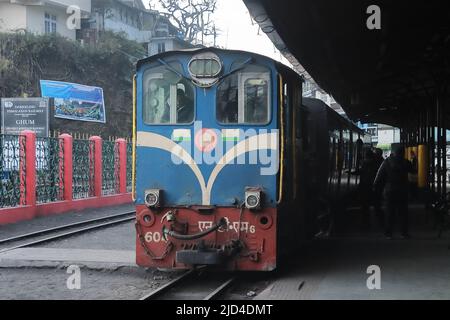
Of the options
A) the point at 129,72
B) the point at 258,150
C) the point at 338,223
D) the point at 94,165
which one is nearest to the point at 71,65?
the point at 129,72

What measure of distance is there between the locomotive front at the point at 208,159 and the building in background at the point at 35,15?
31.3m

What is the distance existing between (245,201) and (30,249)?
4901 millimetres

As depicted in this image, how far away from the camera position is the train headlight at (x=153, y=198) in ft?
26.2

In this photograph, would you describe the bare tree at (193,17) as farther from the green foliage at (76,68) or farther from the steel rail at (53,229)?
the steel rail at (53,229)

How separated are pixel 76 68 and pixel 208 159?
33.0m

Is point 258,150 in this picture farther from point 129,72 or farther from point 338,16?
point 129,72

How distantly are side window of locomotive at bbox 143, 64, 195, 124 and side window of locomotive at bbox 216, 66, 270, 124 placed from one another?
1.42 feet

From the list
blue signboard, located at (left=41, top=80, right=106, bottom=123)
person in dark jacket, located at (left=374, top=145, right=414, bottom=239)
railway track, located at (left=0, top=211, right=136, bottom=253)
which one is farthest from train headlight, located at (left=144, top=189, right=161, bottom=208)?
blue signboard, located at (left=41, top=80, right=106, bottom=123)

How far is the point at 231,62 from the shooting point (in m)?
8.07

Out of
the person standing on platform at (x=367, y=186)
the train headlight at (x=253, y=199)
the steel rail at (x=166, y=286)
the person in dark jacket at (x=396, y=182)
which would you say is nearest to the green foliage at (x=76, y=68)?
the person standing on platform at (x=367, y=186)

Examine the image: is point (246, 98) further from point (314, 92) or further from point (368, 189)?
point (314, 92)

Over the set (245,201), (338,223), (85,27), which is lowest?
(338,223)

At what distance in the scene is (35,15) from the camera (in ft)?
131

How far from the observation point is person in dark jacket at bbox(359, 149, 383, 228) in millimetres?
13562
